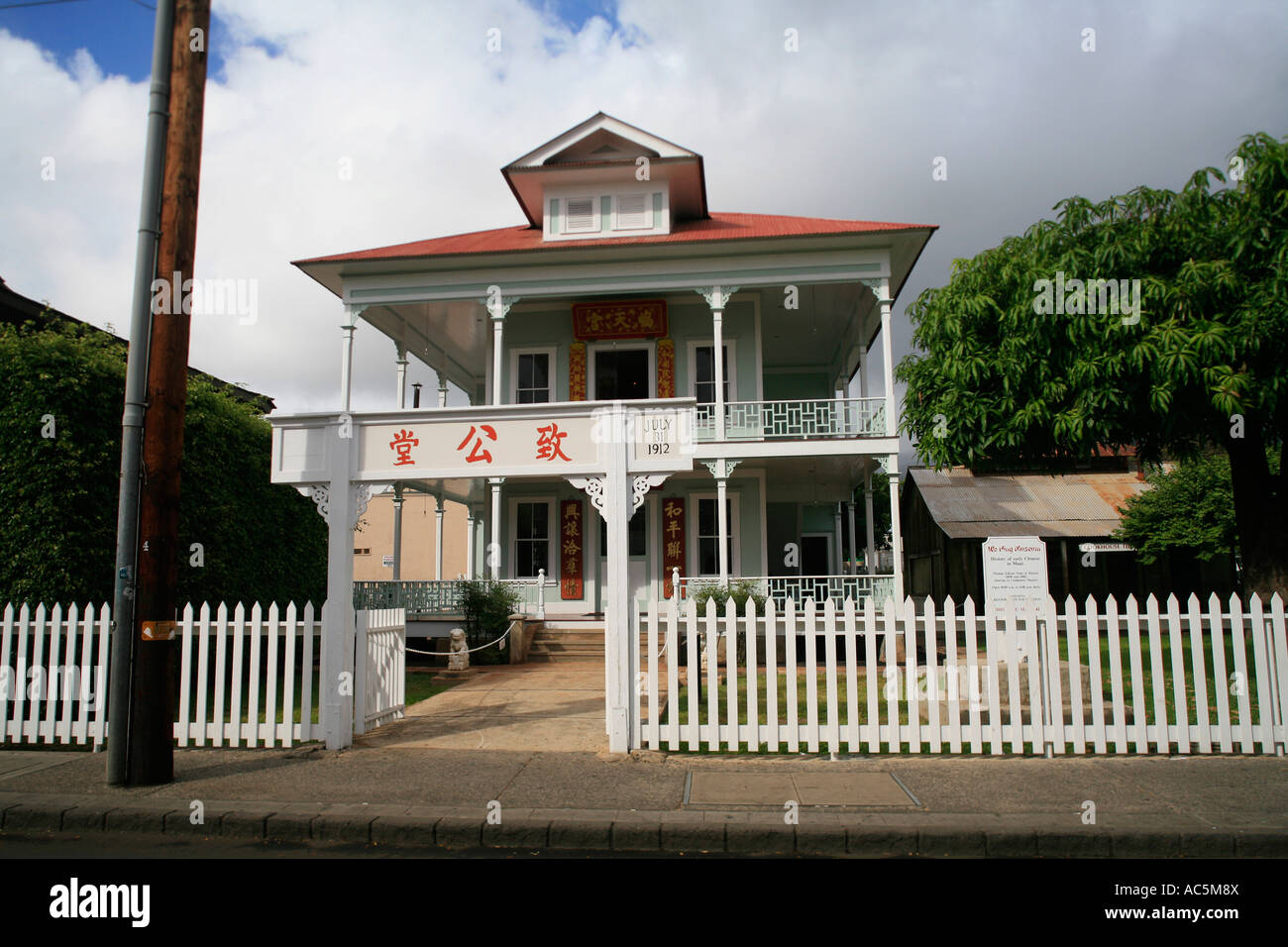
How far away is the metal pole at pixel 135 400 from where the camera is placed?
21.6ft

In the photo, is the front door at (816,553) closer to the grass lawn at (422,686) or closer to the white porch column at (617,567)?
the grass lawn at (422,686)

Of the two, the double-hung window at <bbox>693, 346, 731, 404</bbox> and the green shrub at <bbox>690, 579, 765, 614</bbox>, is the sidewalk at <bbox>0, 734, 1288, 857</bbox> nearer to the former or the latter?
the green shrub at <bbox>690, 579, 765, 614</bbox>

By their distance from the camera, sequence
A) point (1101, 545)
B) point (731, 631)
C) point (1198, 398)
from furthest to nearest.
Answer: point (1101, 545), point (1198, 398), point (731, 631)

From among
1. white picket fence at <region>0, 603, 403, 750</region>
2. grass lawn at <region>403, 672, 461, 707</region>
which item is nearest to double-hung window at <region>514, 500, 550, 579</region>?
grass lawn at <region>403, 672, 461, 707</region>

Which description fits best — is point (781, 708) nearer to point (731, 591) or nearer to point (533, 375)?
point (731, 591)

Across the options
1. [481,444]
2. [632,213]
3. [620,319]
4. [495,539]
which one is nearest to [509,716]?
[481,444]

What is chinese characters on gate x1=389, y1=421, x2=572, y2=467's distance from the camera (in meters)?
7.90

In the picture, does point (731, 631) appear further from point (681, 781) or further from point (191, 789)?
point (191, 789)

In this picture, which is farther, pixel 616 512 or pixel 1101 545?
pixel 1101 545

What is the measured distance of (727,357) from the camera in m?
19.1

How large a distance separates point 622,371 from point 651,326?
1.27 m
